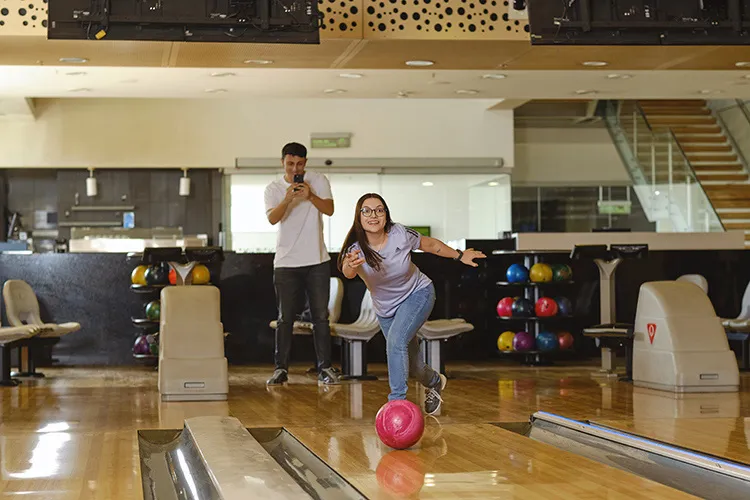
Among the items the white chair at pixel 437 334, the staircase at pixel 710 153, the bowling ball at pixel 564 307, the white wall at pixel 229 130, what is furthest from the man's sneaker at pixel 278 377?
the staircase at pixel 710 153

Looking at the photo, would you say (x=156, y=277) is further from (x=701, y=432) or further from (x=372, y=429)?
(x=701, y=432)

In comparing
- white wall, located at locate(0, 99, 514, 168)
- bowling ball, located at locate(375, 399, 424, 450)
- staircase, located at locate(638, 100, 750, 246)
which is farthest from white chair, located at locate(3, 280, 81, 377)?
staircase, located at locate(638, 100, 750, 246)

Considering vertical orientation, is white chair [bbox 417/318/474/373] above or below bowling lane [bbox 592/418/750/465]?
above

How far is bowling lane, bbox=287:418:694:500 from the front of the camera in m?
3.64

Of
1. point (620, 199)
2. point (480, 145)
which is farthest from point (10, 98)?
point (620, 199)

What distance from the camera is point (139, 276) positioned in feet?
30.2

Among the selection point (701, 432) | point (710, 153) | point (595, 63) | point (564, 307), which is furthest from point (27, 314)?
point (710, 153)

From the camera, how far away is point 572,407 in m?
6.15

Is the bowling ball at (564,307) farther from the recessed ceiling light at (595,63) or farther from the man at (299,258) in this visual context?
the man at (299,258)

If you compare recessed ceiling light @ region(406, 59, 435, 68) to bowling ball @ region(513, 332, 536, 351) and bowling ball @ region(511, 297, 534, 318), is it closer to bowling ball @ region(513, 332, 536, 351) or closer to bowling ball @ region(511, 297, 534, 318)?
bowling ball @ region(511, 297, 534, 318)

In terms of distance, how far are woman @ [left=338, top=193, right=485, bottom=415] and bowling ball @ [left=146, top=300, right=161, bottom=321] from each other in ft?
12.9

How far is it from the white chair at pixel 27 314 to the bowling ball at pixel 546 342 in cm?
377

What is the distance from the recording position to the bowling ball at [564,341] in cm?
949

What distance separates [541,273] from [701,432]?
444 centimetres
